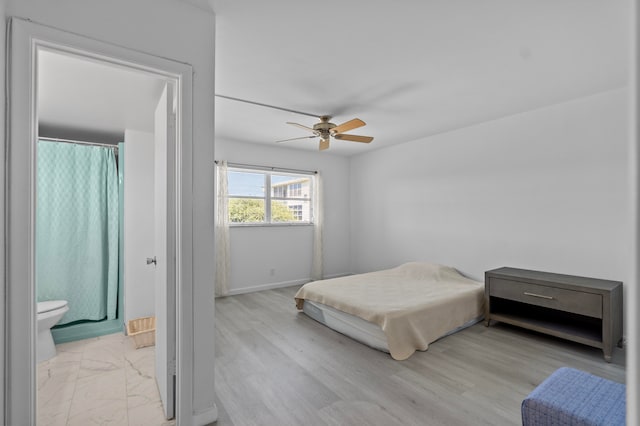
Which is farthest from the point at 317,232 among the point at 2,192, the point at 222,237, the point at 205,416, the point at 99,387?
the point at 2,192

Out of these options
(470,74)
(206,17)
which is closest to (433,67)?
(470,74)

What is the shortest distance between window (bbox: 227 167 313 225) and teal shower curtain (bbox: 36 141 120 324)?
1.64m

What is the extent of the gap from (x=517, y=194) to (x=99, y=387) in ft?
14.2

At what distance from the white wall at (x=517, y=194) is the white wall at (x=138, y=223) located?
11.5ft

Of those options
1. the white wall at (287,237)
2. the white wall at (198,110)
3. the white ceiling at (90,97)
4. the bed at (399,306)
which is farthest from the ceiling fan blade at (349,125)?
the white wall at (287,237)

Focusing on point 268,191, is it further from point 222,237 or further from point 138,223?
point 138,223

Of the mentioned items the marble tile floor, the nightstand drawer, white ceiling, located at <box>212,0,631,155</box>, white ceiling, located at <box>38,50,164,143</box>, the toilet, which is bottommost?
the marble tile floor

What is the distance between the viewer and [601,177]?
309 centimetres

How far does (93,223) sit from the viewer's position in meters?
3.35

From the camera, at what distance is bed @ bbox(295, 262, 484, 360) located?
9.19 ft

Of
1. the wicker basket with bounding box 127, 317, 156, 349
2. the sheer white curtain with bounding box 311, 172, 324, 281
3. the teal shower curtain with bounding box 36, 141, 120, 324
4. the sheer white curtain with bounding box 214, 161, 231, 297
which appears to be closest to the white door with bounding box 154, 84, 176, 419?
the wicker basket with bounding box 127, 317, 156, 349

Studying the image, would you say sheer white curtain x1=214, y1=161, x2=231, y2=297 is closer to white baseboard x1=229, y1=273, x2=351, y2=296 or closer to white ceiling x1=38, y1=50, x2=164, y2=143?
white baseboard x1=229, y1=273, x2=351, y2=296

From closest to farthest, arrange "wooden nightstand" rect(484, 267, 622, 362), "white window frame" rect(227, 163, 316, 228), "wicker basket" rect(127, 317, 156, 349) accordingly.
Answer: "wooden nightstand" rect(484, 267, 622, 362), "wicker basket" rect(127, 317, 156, 349), "white window frame" rect(227, 163, 316, 228)

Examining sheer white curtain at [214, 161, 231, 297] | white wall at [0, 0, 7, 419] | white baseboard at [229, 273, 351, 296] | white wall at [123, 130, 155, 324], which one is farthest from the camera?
white baseboard at [229, 273, 351, 296]
